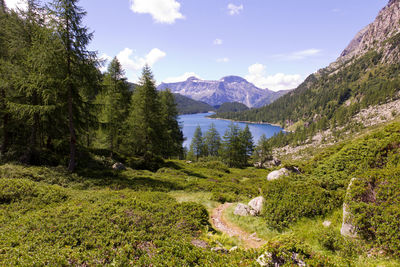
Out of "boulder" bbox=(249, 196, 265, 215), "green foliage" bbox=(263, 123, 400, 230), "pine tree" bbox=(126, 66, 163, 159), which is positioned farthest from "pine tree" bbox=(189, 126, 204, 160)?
"green foliage" bbox=(263, 123, 400, 230)

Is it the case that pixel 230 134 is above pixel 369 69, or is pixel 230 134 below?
below

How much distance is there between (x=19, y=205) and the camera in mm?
8633

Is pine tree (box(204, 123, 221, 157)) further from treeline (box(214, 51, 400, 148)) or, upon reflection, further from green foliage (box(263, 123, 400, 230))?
treeline (box(214, 51, 400, 148))

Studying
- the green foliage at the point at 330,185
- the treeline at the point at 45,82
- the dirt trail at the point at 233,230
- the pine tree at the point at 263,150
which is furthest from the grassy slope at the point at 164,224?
the pine tree at the point at 263,150

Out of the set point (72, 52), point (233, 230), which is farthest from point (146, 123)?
point (233, 230)

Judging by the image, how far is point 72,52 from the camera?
48.0ft

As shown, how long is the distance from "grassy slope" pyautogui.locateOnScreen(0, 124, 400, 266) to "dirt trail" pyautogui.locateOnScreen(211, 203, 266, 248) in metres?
0.41

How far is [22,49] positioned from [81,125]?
7.84 metres

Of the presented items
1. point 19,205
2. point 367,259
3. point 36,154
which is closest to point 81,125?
point 36,154

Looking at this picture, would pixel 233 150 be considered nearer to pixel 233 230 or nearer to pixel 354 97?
pixel 233 230

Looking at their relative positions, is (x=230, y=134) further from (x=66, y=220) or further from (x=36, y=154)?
(x=66, y=220)

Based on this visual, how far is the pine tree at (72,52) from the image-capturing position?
14008 mm

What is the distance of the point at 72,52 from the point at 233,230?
18051 mm

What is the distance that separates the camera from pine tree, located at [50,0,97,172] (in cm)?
1401
